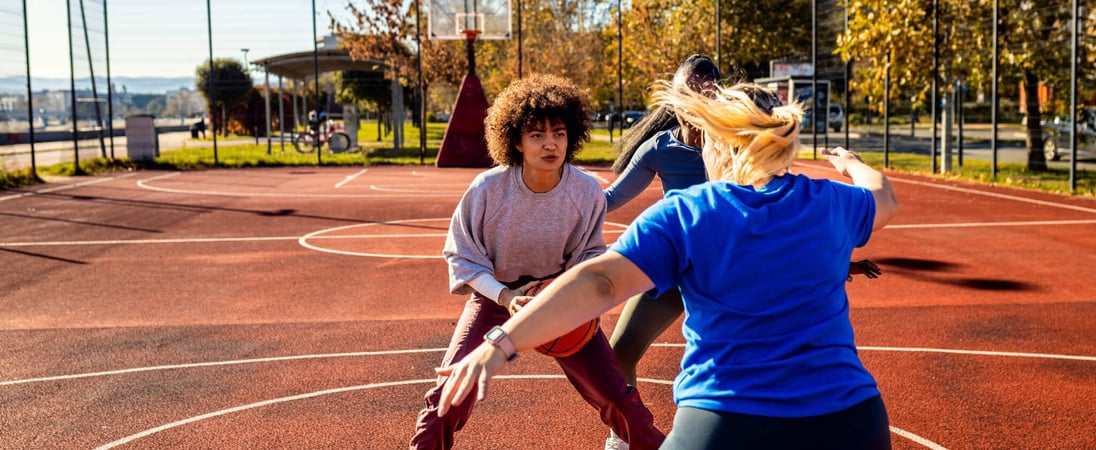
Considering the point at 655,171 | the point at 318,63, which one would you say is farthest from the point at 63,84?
the point at 655,171

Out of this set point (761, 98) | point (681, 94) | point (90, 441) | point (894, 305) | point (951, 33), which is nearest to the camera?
point (681, 94)

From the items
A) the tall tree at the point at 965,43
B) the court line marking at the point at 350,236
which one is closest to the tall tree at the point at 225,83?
the tall tree at the point at 965,43

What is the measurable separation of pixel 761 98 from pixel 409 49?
2977 centimetres

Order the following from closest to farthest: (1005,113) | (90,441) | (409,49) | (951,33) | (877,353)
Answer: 1. (90,441)
2. (877,353)
3. (951,33)
4. (1005,113)
5. (409,49)

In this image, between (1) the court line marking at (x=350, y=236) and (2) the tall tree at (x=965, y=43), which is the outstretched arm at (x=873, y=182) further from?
(2) the tall tree at (x=965, y=43)

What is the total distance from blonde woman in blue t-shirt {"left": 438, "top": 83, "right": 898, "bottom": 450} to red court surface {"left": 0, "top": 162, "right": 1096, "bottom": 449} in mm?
2857

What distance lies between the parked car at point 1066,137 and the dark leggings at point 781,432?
63.9 feet

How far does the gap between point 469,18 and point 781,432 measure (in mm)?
24823

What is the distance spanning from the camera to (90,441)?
537cm

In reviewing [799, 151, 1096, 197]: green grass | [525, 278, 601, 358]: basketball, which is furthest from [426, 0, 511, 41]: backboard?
[525, 278, 601, 358]: basketball

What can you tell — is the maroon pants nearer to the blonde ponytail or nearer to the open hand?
the open hand

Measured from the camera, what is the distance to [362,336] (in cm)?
773

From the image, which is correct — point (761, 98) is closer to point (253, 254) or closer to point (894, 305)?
point (894, 305)

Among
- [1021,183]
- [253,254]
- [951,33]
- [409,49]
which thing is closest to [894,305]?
[253,254]
